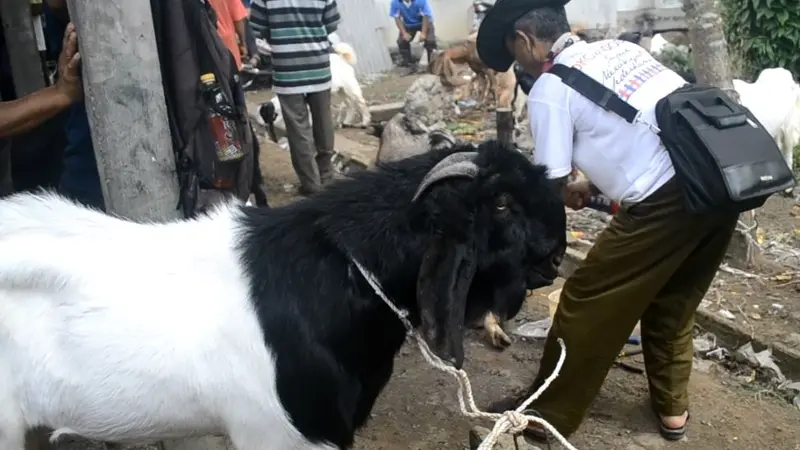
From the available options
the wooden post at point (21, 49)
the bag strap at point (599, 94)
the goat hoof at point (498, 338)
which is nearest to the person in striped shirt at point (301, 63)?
the goat hoof at point (498, 338)

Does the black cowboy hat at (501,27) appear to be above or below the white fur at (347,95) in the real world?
above

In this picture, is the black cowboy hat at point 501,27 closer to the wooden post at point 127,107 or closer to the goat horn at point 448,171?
the goat horn at point 448,171

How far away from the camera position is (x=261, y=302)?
2.53m

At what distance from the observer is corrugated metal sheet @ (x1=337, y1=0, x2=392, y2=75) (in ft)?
58.1

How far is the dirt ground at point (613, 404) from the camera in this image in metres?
3.97

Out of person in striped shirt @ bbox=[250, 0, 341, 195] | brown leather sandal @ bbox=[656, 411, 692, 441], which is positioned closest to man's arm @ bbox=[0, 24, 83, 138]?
brown leather sandal @ bbox=[656, 411, 692, 441]

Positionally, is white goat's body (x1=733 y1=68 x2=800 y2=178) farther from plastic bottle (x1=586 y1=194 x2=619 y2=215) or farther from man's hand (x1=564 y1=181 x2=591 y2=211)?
man's hand (x1=564 y1=181 x2=591 y2=211)

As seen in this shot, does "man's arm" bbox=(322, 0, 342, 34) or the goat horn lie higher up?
the goat horn

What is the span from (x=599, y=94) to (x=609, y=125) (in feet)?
0.43

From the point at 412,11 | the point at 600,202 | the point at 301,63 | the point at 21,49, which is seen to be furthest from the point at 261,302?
the point at 412,11

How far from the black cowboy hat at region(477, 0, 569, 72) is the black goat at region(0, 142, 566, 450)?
3.83ft

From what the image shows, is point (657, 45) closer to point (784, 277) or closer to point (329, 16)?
point (329, 16)

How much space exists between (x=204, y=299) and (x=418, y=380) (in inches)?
85.4

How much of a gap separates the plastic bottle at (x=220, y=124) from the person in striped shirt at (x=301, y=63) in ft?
12.7
